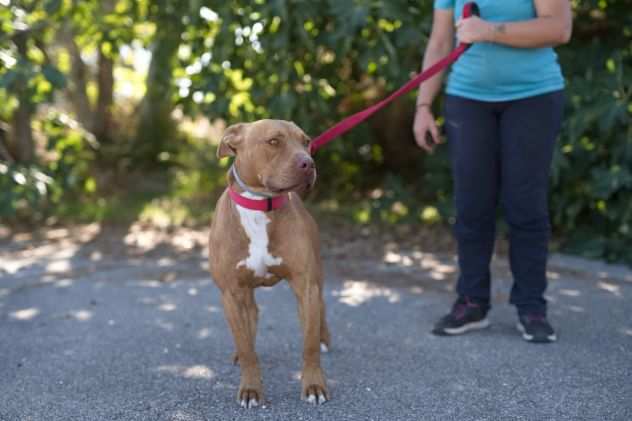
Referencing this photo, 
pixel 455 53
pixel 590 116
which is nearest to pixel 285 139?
pixel 455 53

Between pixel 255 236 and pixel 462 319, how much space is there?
1.49 metres

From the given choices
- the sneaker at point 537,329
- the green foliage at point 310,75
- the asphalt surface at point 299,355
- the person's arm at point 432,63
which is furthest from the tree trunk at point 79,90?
the sneaker at point 537,329

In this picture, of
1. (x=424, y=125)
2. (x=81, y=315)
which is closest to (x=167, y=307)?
(x=81, y=315)

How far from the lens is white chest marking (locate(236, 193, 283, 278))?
314 cm

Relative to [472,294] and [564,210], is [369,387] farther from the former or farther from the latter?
[564,210]

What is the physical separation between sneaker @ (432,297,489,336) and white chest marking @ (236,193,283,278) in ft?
4.43

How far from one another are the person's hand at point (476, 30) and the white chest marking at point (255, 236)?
1.32 meters

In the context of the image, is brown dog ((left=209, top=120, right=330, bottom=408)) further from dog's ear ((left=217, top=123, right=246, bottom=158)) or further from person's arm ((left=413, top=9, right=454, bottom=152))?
person's arm ((left=413, top=9, right=454, bottom=152))

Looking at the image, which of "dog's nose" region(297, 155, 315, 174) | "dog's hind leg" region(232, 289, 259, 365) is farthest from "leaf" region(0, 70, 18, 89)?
"dog's nose" region(297, 155, 315, 174)

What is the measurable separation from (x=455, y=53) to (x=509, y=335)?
1.59 metres

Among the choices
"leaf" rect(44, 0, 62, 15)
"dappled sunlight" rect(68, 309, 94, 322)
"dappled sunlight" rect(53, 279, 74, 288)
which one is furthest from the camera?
"leaf" rect(44, 0, 62, 15)

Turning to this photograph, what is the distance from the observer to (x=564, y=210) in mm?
6312

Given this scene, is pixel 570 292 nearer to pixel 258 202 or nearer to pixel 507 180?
pixel 507 180

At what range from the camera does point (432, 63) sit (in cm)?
397
